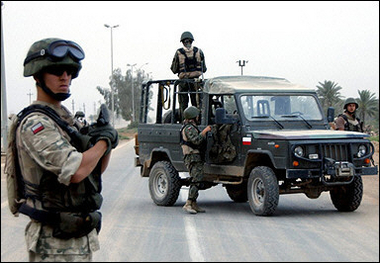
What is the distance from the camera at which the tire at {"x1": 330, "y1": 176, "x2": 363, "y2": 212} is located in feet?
35.4

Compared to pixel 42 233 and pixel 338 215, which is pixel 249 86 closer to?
pixel 338 215

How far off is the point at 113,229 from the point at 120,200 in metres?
3.75

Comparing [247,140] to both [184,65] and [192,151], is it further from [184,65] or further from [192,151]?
[184,65]

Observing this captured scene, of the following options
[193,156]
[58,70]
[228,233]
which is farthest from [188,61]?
[58,70]

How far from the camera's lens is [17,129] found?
352cm

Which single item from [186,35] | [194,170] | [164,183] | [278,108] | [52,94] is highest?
[186,35]

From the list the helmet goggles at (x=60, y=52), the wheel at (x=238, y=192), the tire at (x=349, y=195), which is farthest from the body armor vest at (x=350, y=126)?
the helmet goggles at (x=60, y=52)

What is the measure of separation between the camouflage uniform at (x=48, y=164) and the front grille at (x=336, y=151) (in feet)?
23.0

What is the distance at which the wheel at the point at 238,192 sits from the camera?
1218cm

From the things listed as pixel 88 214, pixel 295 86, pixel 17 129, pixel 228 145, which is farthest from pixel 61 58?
pixel 295 86

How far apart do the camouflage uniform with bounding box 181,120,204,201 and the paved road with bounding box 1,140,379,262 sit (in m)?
0.45

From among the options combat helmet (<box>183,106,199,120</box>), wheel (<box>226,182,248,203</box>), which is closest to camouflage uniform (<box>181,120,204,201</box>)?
combat helmet (<box>183,106,199,120</box>)

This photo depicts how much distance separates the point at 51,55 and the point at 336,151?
746cm

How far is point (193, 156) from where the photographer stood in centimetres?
1097
